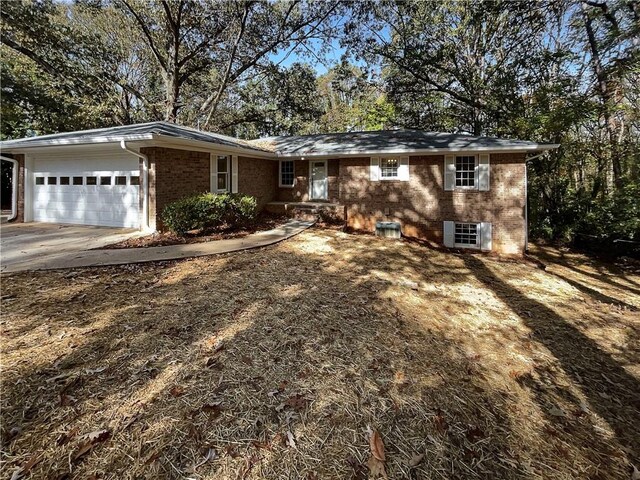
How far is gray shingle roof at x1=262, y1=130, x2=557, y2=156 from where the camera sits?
1049 centimetres

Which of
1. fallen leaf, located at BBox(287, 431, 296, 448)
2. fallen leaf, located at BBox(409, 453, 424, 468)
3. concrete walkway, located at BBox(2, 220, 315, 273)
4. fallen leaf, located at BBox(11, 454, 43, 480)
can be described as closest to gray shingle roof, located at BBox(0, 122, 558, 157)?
concrete walkway, located at BBox(2, 220, 315, 273)

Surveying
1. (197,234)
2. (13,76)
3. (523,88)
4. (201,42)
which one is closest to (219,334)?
(197,234)

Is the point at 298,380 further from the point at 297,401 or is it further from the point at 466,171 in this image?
the point at 466,171

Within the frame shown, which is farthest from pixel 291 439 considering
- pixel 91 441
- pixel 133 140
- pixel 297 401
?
pixel 133 140

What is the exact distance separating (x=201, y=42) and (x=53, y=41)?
21.5ft

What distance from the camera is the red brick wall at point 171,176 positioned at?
902 centimetres

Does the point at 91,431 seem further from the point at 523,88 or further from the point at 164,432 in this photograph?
the point at 523,88

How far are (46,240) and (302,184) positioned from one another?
30.1 ft

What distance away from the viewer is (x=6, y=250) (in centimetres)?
704

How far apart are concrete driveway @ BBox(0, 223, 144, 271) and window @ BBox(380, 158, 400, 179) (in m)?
8.32

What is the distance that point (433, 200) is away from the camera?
1163cm

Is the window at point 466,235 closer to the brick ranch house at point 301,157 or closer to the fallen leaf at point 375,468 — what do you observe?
the brick ranch house at point 301,157

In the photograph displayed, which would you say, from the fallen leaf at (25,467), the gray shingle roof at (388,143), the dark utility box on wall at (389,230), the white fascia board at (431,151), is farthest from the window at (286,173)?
the fallen leaf at (25,467)

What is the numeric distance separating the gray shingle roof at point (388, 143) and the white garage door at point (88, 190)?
5.99 metres
